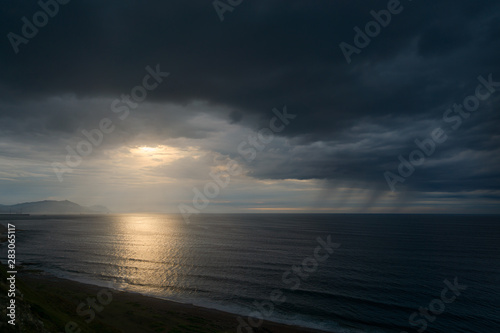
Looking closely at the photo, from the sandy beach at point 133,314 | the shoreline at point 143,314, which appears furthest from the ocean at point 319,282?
the sandy beach at point 133,314

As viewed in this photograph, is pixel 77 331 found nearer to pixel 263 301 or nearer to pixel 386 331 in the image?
pixel 263 301

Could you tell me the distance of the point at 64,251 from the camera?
284ft

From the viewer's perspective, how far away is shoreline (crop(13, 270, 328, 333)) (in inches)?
1259

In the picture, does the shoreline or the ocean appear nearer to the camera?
the shoreline

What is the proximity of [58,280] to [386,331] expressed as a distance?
60.2 meters

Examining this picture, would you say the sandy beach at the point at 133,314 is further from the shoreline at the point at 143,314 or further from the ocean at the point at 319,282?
the ocean at the point at 319,282

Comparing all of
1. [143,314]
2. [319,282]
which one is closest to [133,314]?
[143,314]

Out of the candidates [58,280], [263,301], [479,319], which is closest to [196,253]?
[58,280]

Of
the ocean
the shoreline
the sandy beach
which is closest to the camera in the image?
the sandy beach

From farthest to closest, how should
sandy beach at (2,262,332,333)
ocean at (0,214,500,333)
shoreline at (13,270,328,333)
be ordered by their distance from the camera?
1. ocean at (0,214,500,333)
2. shoreline at (13,270,328,333)
3. sandy beach at (2,262,332,333)

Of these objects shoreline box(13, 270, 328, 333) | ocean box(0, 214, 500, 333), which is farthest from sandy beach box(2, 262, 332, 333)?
ocean box(0, 214, 500, 333)

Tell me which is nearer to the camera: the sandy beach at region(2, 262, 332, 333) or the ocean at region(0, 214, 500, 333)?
the sandy beach at region(2, 262, 332, 333)

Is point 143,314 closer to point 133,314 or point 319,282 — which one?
point 133,314

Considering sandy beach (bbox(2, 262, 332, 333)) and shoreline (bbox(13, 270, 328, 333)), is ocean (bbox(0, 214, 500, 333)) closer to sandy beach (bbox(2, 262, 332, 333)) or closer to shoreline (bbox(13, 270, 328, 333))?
shoreline (bbox(13, 270, 328, 333))
